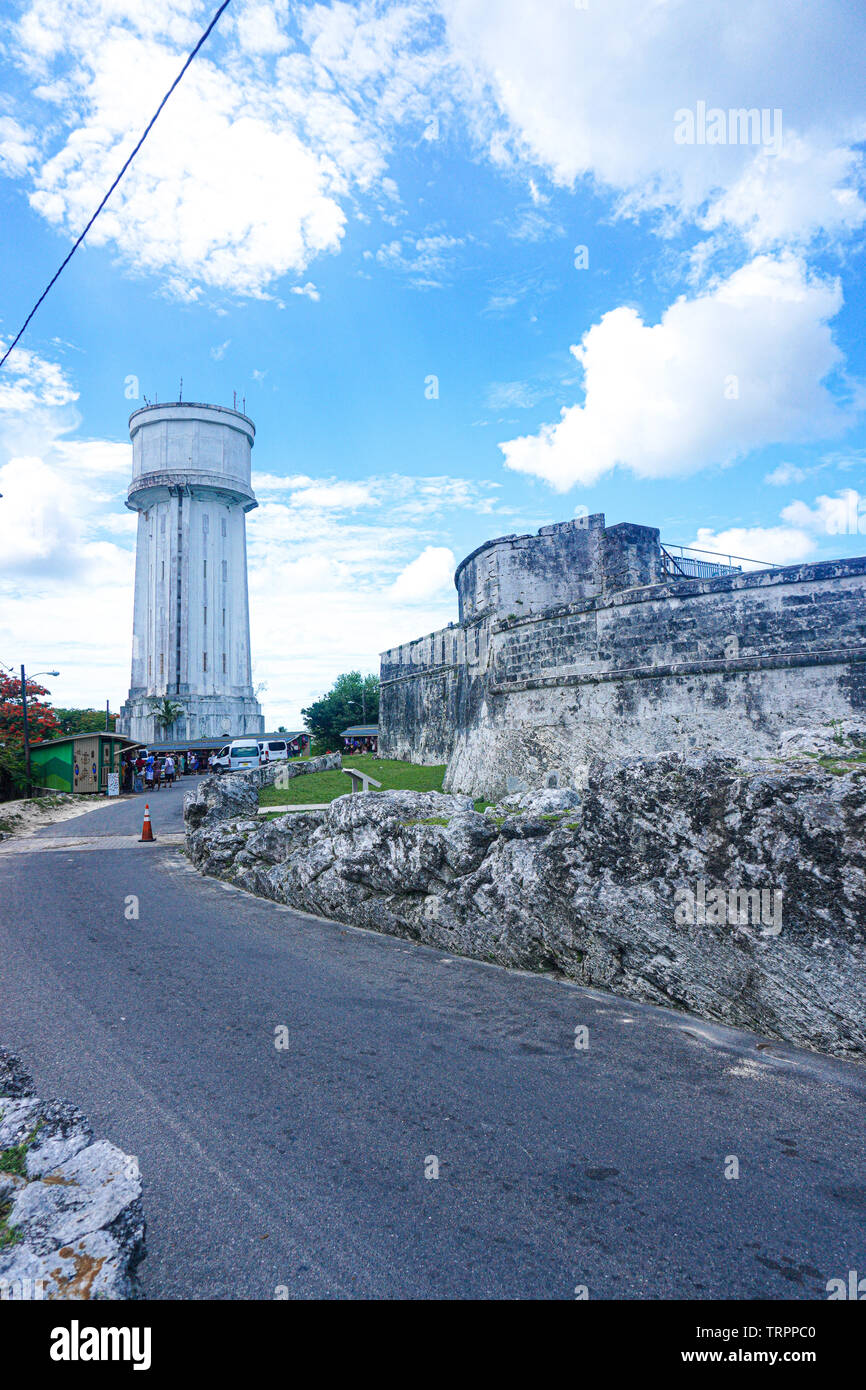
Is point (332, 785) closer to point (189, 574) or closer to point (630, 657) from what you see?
point (630, 657)

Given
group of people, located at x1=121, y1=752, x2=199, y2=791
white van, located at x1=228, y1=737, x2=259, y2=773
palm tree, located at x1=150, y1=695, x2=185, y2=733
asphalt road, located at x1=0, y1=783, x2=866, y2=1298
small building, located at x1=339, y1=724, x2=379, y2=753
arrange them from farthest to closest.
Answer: palm tree, located at x1=150, y1=695, x2=185, y2=733, small building, located at x1=339, y1=724, x2=379, y2=753, group of people, located at x1=121, y1=752, x2=199, y2=791, white van, located at x1=228, y1=737, x2=259, y2=773, asphalt road, located at x1=0, y1=783, x2=866, y2=1298

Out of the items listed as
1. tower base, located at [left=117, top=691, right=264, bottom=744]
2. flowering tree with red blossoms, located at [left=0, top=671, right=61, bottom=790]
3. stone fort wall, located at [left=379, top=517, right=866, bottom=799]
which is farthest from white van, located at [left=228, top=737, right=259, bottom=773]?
tower base, located at [left=117, top=691, right=264, bottom=744]

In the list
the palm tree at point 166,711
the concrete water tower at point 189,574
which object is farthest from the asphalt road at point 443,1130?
the concrete water tower at point 189,574

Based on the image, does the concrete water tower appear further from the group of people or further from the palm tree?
the group of people

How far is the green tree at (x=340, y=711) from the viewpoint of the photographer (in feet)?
206

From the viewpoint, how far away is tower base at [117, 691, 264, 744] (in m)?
59.8

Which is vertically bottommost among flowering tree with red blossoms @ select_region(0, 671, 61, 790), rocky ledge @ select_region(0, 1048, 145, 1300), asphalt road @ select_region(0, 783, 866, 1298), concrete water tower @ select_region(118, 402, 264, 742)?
asphalt road @ select_region(0, 783, 866, 1298)

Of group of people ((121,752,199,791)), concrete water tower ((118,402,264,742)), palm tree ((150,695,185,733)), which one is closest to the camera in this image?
group of people ((121,752,199,791))

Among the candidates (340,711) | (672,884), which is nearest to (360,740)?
(340,711)

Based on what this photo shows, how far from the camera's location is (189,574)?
61562 millimetres

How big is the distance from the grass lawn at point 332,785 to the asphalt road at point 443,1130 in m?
6.90

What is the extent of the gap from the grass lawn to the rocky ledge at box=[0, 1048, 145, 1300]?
29.5 ft

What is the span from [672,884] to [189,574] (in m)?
61.5

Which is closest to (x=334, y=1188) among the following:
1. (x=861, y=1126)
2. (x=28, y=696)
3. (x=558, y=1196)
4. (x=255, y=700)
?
(x=558, y=1196)
